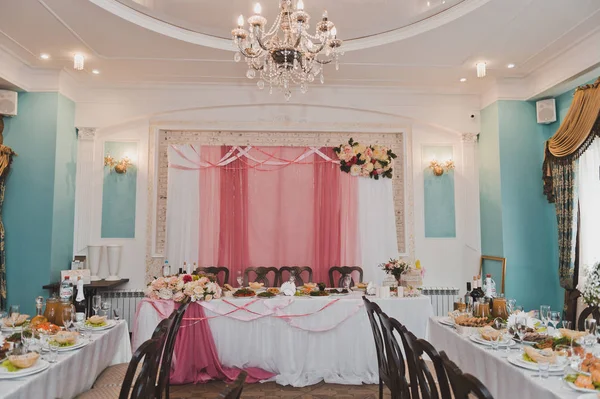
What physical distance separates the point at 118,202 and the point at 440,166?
4.59 metres

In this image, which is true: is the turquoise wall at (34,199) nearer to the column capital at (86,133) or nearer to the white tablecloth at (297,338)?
the column capital at (86,133)

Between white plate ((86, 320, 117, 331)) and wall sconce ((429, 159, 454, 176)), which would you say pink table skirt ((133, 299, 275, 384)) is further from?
wall sconce ((429, 159, 454, 176))

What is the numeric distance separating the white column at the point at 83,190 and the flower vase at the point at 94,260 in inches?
6.3

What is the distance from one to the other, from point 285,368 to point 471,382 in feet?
10.5

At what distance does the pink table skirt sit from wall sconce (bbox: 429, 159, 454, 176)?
12.0 ft

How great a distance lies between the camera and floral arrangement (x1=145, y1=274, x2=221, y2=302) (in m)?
4.34

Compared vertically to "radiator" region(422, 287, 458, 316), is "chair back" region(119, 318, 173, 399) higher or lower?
higher

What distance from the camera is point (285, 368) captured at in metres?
4.41

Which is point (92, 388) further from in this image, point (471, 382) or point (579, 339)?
point (579, 339)

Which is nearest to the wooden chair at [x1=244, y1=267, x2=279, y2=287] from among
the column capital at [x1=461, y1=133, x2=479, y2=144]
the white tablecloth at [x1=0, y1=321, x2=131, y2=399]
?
the white tablecloth at [x1=0, y1=321, x2=131, y2=399]

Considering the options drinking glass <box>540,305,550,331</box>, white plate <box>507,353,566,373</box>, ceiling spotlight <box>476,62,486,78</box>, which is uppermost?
ceiling spotlight <box>476,62,486,78</box>

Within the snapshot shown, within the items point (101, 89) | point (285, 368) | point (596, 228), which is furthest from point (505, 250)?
point (101, 89)

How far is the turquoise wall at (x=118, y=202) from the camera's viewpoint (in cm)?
599

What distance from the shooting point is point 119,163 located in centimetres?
602
